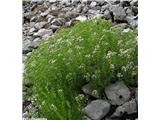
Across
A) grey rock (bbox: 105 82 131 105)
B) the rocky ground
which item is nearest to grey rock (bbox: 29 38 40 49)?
the rocky ground

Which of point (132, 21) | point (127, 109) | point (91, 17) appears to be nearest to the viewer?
point (127, 109)

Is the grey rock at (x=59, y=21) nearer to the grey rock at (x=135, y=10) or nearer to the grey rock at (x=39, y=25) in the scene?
the grey rock at (x=39, y=25)

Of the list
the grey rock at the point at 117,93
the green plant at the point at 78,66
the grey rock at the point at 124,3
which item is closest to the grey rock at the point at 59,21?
the green plant at the point at 78,66

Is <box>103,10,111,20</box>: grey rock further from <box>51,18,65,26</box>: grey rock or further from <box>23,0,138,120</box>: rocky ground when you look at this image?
<box>51,18,65,26</box>: grey rock

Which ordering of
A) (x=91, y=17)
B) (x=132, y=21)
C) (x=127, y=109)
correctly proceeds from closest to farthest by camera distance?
A: (x=127, y=109)
(x=132, y=21)
(x=91, y=17)

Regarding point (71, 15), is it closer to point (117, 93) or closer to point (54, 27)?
point (54, 27)

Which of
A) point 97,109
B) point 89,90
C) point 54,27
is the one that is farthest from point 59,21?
point 97,109
